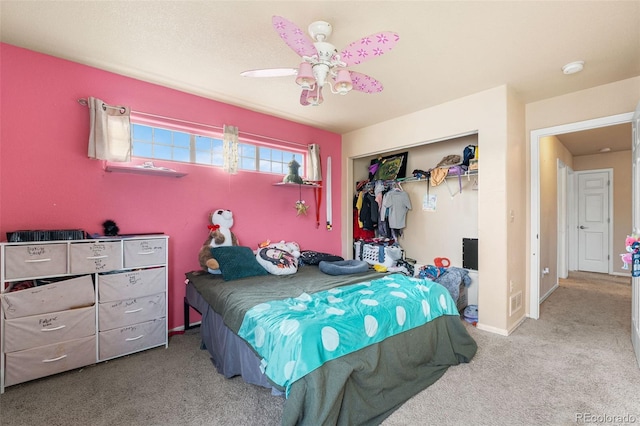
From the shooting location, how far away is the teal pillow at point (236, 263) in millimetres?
2797

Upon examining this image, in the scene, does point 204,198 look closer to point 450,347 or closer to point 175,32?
point 175,32

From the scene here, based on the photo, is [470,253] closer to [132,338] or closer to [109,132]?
[132,338]

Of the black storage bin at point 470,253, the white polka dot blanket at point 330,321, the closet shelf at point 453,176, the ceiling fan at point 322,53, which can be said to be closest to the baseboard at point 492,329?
the black storage bin at point 470,253

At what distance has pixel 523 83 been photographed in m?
2.93

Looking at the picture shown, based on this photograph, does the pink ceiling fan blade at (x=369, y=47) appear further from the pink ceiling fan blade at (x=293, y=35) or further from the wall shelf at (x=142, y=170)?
the wall shelf at (x=142, y=170)

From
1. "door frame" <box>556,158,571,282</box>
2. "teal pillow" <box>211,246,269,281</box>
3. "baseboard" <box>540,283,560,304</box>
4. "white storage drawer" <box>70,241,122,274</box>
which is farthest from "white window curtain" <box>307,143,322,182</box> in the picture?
"door frame" <box>556,158,571,282</box>

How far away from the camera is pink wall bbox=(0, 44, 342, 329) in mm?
2328

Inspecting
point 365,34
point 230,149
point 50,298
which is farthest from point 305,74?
point 50,298

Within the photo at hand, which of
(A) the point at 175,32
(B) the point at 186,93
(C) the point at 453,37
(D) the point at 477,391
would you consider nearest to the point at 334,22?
(C) the point at 453,37

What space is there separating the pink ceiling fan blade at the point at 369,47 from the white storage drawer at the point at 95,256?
2.42 meters

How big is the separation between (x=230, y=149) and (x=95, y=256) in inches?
68.9

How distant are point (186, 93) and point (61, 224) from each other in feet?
5.85

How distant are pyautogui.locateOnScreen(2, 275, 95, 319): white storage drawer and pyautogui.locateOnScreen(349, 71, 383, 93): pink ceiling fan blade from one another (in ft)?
8.71

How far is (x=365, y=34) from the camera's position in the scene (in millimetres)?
2139
